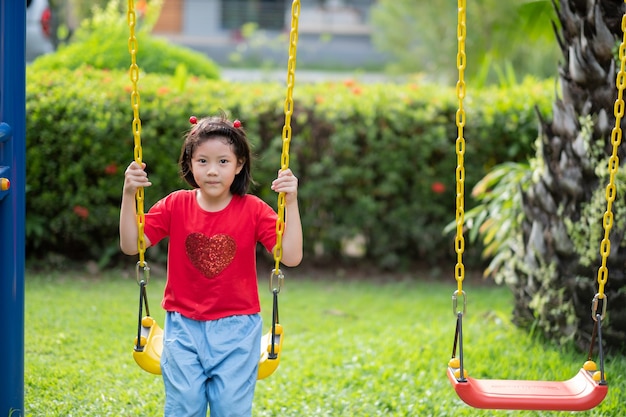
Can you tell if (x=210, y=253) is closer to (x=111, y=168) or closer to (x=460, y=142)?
(x=460, y=142)

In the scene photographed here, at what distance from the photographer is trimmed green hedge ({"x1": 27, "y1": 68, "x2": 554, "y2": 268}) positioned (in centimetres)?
669

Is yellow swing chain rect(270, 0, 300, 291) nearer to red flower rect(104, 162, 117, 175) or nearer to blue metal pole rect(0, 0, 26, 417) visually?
blue metal pole rect(0, 0, 26, 417)

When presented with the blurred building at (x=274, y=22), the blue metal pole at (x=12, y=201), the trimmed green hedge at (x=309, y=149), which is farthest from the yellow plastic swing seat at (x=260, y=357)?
the blurred building at (x=274, y=22)

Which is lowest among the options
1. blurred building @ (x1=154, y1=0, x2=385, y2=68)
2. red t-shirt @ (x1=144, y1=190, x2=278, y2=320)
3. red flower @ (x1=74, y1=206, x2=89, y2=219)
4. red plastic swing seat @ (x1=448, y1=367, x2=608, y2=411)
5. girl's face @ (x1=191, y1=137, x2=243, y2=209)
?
red plastic swing seat @ (x1=448, y1=367, x2=608, y2=411)

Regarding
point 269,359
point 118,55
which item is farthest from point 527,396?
point 118,55

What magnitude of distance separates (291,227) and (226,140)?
404 millimetres

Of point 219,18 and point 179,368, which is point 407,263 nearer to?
point 179,368

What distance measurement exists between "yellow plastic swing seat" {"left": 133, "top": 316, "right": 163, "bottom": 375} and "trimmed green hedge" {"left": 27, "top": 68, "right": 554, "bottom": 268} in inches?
133

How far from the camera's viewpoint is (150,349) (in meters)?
3.34

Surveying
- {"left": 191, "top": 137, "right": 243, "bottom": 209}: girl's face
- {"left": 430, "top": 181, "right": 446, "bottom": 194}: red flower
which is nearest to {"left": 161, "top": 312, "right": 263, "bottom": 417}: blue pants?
{"left": 191, "top": 137, "right": 243, "bottom": 209}: girl's face

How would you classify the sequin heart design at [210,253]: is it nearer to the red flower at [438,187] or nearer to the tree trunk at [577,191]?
the tree trunk at [577,191]

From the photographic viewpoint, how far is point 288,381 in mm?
4598

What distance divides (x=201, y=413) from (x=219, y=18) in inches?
986

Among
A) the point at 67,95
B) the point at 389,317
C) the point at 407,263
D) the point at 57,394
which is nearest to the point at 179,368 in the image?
the point at 57,394
